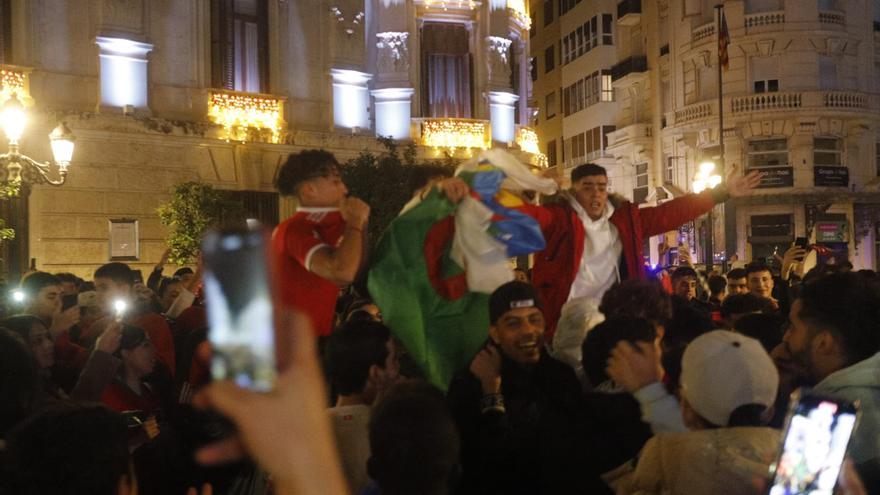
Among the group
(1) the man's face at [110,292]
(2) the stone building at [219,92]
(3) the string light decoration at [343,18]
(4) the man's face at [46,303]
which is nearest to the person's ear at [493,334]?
(1) the man's face at [110,292]

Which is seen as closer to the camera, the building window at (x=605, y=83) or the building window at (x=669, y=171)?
the building window at (x=669, y=171)

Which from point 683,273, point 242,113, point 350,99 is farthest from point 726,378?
point 350,99

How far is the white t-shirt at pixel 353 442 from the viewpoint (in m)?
3.60

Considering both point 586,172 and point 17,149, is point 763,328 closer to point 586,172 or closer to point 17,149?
point 586,172

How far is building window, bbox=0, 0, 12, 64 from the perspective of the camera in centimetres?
1667

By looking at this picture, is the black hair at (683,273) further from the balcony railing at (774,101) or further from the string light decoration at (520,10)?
the balcony railing at (774,101)

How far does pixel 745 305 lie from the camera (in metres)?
6.83

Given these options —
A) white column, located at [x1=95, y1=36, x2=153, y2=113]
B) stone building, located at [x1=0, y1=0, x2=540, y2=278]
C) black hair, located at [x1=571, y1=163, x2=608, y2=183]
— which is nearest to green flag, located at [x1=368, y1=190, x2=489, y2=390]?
black hair, located at [x1=571, y1=163, x2=608, y2=183]

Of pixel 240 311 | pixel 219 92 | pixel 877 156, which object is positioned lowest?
pixel 240 311

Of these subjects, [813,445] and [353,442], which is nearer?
[813,445]

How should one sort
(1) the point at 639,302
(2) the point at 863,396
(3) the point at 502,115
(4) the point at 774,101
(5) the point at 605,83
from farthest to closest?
(5) the point at 605,83, (4) the point at 774,101, (3) the point at 502,115, (1) the point at 639,302, (2) the point at 863,396

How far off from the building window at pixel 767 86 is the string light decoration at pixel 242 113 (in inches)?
1023

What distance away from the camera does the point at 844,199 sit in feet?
127

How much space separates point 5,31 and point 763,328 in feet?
50.9
